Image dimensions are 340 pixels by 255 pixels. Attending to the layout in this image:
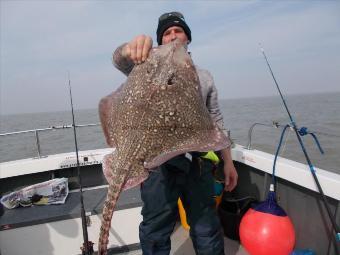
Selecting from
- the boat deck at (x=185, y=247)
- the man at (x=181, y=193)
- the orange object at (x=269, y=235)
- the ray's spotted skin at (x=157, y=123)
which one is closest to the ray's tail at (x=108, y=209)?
the ray's spotted skin at (x=157, y=123)

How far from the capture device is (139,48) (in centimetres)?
191

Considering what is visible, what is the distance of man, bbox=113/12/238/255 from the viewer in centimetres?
248

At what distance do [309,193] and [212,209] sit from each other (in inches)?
52.4

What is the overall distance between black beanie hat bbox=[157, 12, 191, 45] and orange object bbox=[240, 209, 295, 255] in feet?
7.10

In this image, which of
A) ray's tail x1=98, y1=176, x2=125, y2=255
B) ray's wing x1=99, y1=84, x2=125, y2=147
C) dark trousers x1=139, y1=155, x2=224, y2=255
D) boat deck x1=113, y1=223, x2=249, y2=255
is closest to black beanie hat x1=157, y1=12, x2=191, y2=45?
ray's wing x1=99, y1=84, x2=125, y2=147

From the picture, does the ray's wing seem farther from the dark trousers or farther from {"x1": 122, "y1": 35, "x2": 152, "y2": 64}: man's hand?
the dark trousers

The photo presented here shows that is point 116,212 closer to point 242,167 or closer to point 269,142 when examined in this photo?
point 242,167

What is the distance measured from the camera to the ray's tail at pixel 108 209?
168 cm

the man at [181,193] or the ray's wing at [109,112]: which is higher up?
the ray's wing at [109,112]

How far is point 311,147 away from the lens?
13.6m

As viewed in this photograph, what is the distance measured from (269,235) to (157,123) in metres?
→ 2.15

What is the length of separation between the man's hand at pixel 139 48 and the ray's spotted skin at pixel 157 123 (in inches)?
2.0

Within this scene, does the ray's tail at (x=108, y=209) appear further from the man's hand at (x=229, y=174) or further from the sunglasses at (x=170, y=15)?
the sunglasses at (x=170, y=15)

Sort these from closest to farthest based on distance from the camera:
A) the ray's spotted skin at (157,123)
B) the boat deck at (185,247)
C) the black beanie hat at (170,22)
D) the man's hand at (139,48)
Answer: the ray's spotted skin at (157,123) → the man's hand at (139,48) → the black beanie hat at (170,22) → the boat deck at (185,247)
